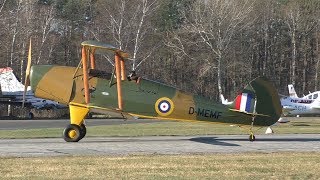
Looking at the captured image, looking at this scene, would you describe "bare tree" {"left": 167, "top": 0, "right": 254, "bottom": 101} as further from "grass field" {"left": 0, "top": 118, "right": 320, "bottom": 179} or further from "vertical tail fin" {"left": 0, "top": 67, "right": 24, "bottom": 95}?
"grass field" {"left": 0, "top": 118, "right": 320, "bottom": 179}

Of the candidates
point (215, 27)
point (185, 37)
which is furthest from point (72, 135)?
point (185, 37)

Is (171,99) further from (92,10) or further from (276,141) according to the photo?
(92,10)

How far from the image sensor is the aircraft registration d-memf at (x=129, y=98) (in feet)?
65.4

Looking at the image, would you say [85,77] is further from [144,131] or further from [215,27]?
[215,27]

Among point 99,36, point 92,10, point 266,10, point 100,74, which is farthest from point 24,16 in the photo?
point 100,74

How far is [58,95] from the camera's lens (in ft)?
65.9

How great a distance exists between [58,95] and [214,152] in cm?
557

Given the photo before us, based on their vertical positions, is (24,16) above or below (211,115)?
above

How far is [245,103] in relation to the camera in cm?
2050

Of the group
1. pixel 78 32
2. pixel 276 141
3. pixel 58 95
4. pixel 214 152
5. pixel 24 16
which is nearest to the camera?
pixel 214 152

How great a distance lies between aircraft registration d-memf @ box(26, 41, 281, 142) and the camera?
19.9m

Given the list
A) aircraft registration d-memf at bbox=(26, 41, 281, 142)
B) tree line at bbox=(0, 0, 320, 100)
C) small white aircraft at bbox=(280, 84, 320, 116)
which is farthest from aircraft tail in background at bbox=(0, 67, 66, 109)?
aircraft registration d-memf at bbox=(26, 41, 281, 142)

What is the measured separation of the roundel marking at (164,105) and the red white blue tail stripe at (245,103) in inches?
83.7

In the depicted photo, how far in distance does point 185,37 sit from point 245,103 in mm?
50429
